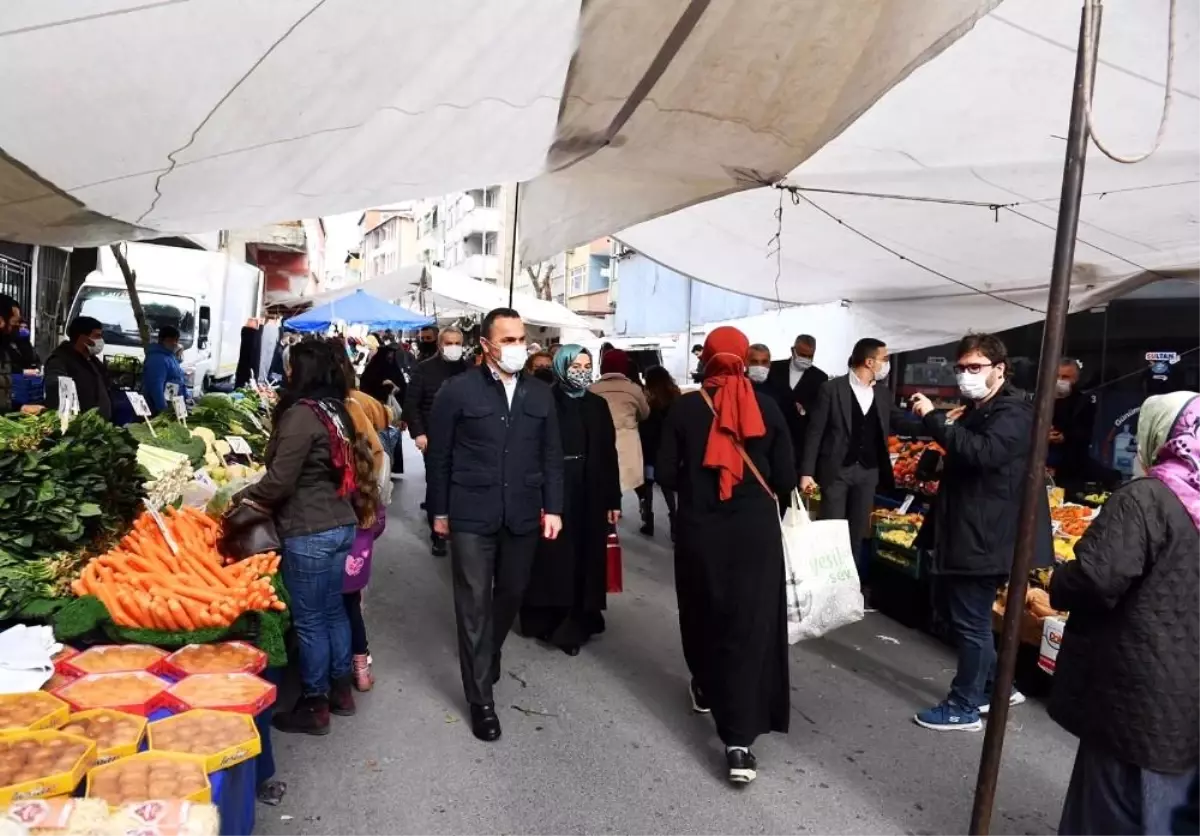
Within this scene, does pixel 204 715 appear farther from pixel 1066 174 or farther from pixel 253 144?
pixel 1066 174

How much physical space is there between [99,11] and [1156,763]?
12.6ft

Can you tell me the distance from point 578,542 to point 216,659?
104 inches

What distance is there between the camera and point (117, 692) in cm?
294

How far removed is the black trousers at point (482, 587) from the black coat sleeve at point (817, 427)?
2.50 meters

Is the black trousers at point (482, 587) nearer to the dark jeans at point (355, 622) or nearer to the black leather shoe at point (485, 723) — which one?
the black leather shoe at point (485, 723)

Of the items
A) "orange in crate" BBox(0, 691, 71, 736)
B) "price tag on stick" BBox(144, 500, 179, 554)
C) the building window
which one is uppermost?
the building window

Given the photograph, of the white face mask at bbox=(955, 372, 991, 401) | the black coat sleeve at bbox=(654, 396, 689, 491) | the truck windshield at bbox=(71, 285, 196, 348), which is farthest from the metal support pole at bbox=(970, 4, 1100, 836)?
the truck windshield at bbox=(71, 285, 196, 348)

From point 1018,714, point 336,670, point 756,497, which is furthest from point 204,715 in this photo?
point 1018,714

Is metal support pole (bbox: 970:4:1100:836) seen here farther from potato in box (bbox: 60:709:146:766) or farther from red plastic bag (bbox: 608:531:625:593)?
red plastic bag (bbox: 608:531:625:593)

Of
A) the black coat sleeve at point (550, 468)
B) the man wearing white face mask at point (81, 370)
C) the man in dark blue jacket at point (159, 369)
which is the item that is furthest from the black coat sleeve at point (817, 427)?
the man in dark blue jacket at point (159, 369)

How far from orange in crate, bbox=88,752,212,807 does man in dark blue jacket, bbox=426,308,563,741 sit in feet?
5.54

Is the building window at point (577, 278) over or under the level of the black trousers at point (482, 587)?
over

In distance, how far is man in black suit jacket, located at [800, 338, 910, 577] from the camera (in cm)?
595

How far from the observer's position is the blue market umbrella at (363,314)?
16328mm
